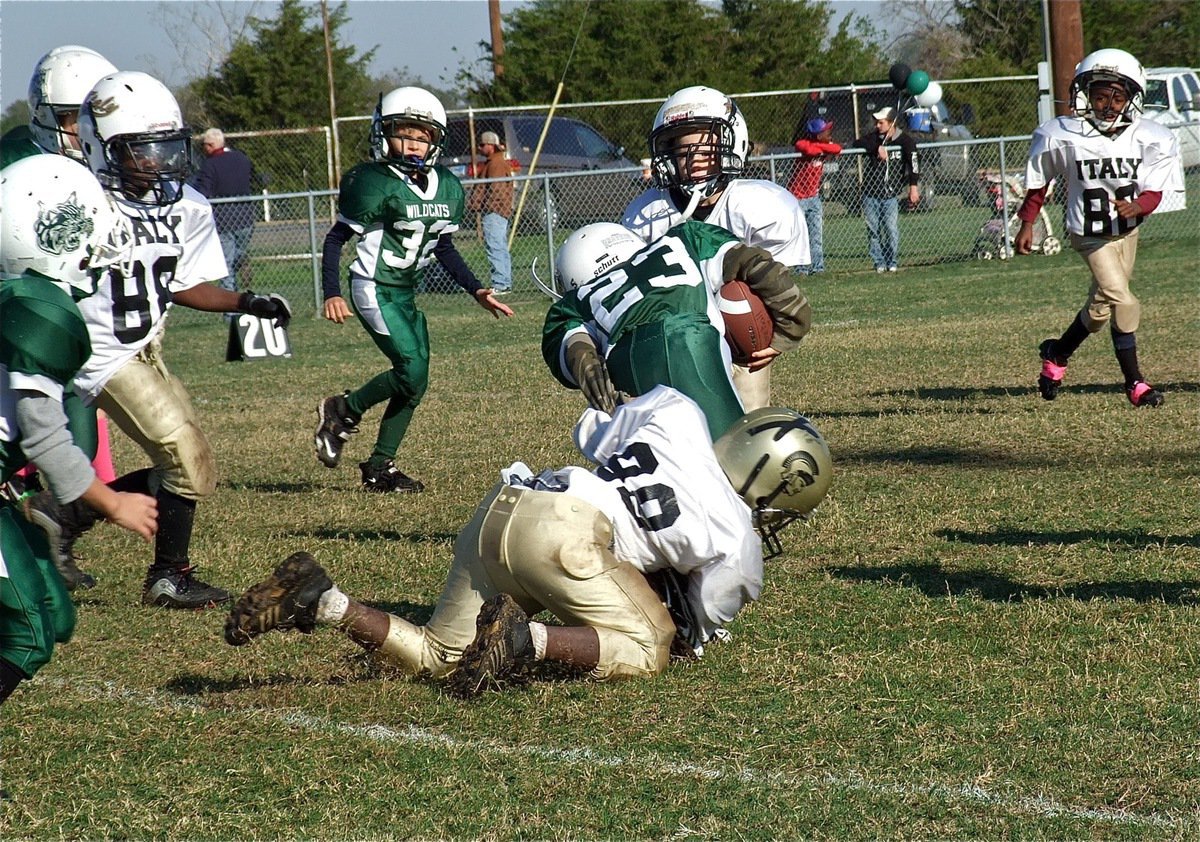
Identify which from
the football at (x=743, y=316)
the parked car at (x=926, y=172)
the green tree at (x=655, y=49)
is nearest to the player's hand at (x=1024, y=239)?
the football at (x=743, y=316)

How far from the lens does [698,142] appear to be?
5.64 meters

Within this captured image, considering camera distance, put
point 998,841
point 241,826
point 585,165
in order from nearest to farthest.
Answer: point 998,841 < point 241,826 < point 585,165

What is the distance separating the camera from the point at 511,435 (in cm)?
876

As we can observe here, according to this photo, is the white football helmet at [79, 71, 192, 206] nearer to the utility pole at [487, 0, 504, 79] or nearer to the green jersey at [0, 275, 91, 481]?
the green jersey at [0, 275, 91, 481]

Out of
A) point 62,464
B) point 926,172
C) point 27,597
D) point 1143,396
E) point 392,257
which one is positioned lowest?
point 1143,396

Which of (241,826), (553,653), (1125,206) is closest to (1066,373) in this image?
(1125,206)

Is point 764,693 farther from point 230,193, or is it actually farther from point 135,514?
point 230,193

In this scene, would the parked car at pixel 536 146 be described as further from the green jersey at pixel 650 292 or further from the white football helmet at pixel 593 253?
the green jersey at pixel 650 292

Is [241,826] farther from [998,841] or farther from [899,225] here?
[899,225]

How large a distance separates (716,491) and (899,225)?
15.7 metres

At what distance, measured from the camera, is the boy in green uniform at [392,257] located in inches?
294

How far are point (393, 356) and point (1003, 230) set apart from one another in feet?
40.6

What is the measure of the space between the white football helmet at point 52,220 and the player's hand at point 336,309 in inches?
135

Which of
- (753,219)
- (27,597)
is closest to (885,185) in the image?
(753,219)
